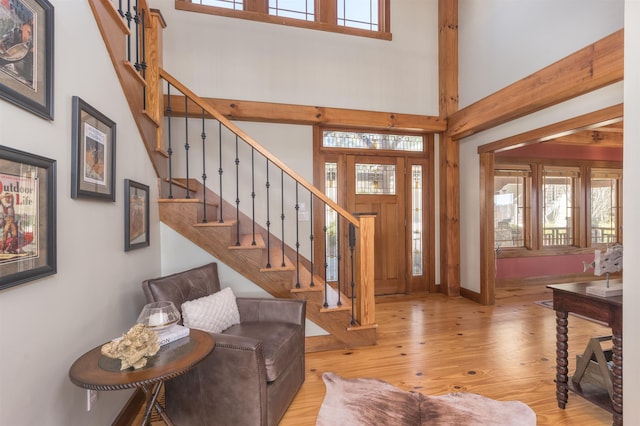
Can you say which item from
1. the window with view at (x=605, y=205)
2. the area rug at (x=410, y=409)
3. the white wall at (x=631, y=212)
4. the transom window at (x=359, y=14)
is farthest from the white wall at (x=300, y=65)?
the window with view at (x=605, y=205)

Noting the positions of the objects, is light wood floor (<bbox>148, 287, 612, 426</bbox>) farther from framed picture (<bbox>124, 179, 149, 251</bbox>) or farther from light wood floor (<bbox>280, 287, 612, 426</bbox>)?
framed picture (<bbox>124, 179, 149, 251</bbox>)

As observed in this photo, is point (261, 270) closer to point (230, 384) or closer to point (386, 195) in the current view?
point (230, 384)

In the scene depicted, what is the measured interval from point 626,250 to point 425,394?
1443mm

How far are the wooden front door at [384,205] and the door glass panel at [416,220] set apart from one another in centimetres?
16

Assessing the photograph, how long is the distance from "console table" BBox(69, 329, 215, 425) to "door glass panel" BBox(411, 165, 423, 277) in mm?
3812

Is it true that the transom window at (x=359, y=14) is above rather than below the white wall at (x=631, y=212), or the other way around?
above

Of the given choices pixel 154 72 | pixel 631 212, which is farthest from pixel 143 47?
pixel 631 212

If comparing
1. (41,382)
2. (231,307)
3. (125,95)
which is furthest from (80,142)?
(231,307)

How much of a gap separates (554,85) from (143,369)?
394 cm

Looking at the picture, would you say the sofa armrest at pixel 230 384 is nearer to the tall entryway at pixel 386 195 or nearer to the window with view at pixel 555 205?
the tall entryway at pixel 386 195

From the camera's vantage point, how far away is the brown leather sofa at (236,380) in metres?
1.75

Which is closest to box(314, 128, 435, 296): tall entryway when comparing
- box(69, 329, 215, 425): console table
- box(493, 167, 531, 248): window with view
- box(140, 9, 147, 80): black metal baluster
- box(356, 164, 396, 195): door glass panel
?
box(356, 164, 396, 195): door glass panel

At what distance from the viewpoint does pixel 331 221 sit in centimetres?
454

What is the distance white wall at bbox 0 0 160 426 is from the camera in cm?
113
